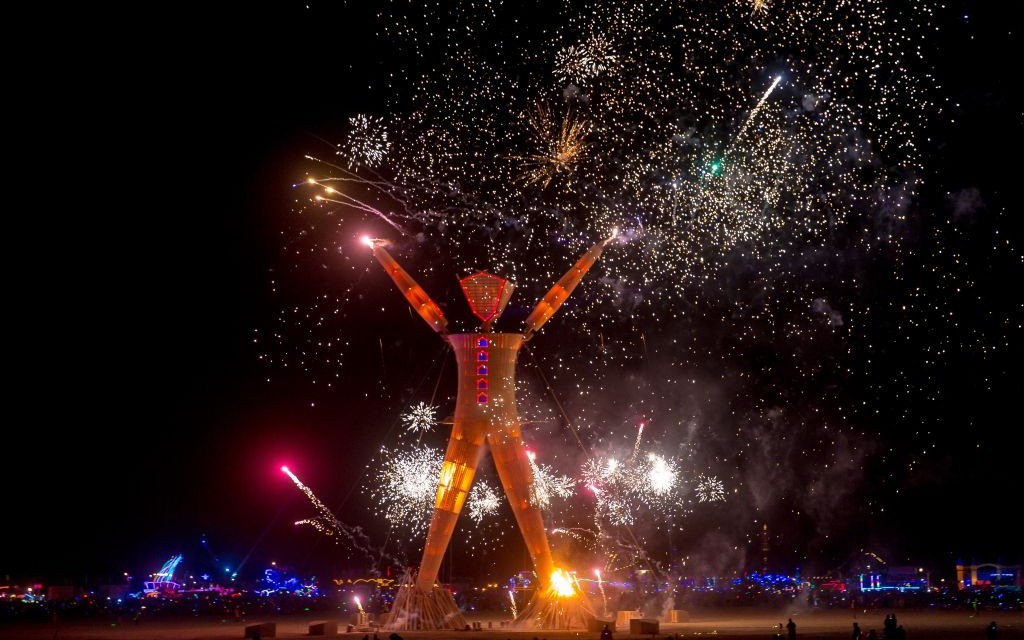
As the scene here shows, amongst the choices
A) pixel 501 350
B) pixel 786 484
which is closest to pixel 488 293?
pixel 501 350

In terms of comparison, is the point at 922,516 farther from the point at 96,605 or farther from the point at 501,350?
the point at 96,605

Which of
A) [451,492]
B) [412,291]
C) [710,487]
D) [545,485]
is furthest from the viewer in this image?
[710,487]

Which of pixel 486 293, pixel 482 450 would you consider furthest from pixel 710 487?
pixel 486 293

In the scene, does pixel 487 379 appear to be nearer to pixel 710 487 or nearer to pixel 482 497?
pixel 482 497

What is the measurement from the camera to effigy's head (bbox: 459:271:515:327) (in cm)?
2889

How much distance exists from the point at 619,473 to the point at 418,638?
33.9 feet

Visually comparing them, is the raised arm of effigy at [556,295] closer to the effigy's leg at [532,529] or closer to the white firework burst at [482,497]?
the effigy's leg at [532,529]

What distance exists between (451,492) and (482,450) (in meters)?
1.38

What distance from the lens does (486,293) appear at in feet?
94.8

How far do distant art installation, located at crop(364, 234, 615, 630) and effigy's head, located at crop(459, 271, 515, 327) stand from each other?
3 centimetres

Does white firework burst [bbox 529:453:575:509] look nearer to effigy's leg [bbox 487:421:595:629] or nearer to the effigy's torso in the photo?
effigy's leg [bbox 487:421:595:629]

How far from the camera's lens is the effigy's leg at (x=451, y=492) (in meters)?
29.0

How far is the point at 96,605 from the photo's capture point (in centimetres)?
4338

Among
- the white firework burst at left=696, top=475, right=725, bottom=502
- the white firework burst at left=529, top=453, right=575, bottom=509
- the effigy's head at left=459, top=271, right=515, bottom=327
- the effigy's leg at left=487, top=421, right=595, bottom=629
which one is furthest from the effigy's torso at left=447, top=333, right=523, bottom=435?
the white firework burst at left=696, top=475, right=725, bottom=502
